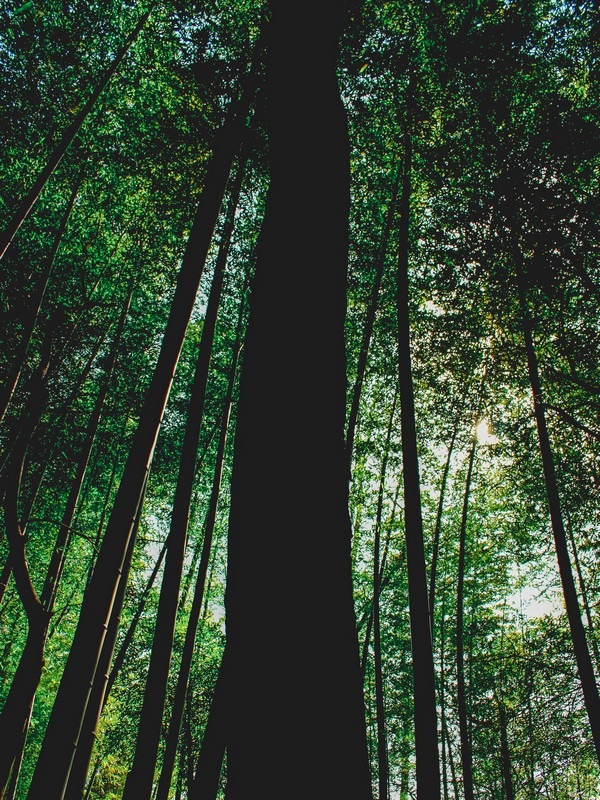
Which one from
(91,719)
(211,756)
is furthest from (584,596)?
(211,756)

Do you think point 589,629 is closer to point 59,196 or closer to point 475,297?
point 475,297

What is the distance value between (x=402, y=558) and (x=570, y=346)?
7741 millimetres

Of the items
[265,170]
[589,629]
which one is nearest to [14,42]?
[265,170]

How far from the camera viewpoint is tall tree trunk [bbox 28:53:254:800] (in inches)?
75.4

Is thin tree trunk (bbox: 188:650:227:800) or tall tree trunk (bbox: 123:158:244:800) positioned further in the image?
tall tree trunk (bbox: 123:158:244:800)

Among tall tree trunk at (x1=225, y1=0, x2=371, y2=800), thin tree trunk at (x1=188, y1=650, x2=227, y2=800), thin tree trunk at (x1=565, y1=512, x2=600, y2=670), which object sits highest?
thin tree trunk at (x1=565, y1=512, x2=600, y2=670)

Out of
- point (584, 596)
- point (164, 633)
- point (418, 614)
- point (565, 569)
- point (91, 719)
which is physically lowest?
point (91, 719)

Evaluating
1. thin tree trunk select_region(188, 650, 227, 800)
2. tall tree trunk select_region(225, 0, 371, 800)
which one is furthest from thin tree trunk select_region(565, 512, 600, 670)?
tall tree trunk select_region(225, 0, 371, 800)

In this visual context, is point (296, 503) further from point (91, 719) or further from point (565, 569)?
point (565, 569)

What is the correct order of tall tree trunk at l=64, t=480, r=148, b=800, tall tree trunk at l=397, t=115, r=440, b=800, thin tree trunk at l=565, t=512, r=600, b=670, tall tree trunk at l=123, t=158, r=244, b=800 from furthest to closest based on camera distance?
thin tree trunk at l=565, t=512, r=600, b=670, tall tree trunk at l=397, t=115, r=440, b=800, tall tree trunk at l=123, t=158, r=244, b=800, tall tree trunk at l=64, t=480, r=148, b=800

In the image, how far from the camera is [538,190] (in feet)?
16.1

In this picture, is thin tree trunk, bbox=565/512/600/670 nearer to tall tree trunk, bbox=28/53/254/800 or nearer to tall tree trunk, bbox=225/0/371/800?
tall tree trunk, bbox=28/53/254/800

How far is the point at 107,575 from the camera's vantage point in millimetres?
2137

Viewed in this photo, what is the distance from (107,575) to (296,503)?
161 cm
